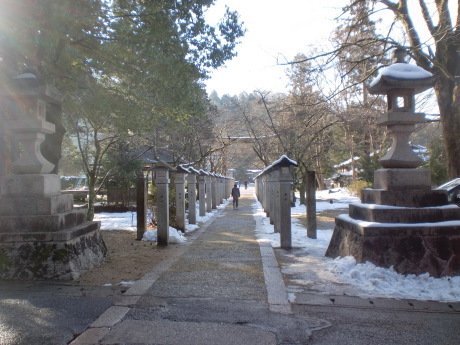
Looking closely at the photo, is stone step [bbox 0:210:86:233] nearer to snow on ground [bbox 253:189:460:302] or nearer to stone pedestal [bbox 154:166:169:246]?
stone pedestal [bbox 154:166:169:246]

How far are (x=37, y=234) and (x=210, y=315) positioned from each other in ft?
10.0

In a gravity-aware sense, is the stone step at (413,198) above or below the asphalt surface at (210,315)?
above

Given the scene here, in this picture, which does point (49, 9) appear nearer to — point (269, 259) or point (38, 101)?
point (38, 101)

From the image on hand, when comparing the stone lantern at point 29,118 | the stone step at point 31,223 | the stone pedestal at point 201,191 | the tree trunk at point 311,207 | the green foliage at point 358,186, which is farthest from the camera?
the green foliage at point 358,186

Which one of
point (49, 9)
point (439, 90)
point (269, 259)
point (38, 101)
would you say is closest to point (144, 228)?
point (269, 259)

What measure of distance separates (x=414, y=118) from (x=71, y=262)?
19.6ft

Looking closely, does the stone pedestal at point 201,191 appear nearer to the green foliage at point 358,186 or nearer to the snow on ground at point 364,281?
the snow on ground at point 364,281

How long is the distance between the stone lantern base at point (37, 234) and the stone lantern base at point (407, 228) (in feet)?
14.9

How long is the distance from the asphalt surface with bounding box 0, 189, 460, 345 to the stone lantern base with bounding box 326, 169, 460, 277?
1.02 meters

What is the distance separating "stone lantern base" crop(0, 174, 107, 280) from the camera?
17.4 ft

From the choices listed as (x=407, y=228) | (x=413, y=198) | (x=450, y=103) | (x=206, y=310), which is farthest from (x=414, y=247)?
(x=450, y=103)

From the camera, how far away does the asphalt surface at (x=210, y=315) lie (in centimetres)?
345

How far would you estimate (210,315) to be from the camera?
157 inches

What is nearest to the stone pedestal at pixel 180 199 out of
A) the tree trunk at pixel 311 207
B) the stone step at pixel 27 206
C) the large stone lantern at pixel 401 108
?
the tree trunk at pixel 311 207
